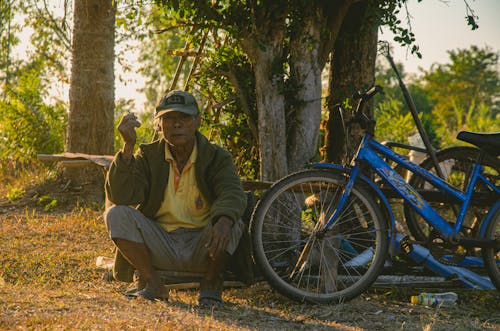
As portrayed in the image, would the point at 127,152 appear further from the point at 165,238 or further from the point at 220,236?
the point at 220,236

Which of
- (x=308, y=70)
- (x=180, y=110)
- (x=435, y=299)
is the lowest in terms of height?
(x=435, y=299)

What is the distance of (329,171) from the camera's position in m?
5.26

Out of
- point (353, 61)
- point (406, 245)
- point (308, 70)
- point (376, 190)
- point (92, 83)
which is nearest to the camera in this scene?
point (376, 190)

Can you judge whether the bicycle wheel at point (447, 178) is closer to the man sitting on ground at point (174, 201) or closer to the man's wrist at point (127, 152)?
the man sitting on ground at point (174, 201)

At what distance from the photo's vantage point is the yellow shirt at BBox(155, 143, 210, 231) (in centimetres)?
510

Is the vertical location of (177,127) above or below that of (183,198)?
above

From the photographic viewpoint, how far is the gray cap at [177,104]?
193 inches

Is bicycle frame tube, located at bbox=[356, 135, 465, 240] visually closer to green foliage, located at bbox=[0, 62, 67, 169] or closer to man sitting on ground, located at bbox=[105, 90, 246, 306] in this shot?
man sitting on ground, located at bbox=[105, 90, 246, 306]

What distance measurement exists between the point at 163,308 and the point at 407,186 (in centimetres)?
197

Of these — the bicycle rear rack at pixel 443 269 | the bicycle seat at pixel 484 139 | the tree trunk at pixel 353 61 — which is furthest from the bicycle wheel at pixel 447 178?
the tree trunk at pixel 353 61

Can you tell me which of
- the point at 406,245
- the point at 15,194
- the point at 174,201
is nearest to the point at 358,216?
the point at 406,245

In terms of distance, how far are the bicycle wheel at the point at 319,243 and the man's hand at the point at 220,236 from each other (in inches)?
14.9

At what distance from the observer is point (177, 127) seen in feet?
16.3

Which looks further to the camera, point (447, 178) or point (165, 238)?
point (447, 178)
